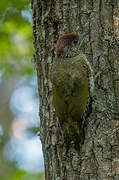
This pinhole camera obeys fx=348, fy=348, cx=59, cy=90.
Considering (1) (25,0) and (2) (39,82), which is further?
(1) (25,0)

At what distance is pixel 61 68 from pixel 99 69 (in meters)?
0.49

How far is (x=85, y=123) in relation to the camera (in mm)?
3855

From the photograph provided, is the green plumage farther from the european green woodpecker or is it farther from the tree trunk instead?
the tree trunk

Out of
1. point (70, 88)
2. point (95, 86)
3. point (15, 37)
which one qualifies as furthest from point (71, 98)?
point (15, 37)

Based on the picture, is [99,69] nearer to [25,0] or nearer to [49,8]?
[49,8]

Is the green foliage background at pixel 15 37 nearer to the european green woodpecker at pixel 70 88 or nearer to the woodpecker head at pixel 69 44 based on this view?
the woodpecker head at pixel 69 44

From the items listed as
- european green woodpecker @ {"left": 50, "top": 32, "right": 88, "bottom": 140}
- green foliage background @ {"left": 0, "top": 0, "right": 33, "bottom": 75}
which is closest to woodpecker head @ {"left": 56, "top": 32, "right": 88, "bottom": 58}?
european green woodpecker @ {"left": 50, "top": 32, "right": 88, "bottom": 140}

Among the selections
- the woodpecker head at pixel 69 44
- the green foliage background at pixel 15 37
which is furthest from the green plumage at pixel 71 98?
the green foliage background at pixel 15 37

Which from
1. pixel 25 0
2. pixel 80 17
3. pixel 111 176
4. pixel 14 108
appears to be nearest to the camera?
pixel 111 176

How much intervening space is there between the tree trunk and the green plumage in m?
0.11

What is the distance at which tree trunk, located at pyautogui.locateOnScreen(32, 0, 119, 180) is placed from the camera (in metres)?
3.69

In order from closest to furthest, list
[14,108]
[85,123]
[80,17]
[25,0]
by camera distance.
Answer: [85,123]
[80,17]
[25,0]
[14,108]

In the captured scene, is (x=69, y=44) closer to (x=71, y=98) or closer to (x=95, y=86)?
(x=95, y=86)

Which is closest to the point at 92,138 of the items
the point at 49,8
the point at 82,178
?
the point at 82,178
